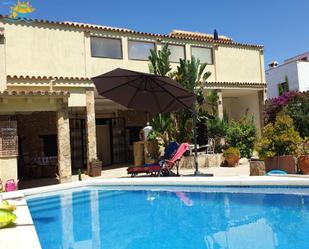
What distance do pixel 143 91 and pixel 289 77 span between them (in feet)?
94.3

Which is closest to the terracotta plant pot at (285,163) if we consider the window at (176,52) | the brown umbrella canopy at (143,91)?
the brown umbrella canopy at (143,91)

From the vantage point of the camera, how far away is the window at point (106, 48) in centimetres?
1794

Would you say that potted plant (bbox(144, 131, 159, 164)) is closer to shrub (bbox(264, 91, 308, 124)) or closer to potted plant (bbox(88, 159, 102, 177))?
potted plant (bbox(88, 159, 102, 177))

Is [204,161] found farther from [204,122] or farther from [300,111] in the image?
[300,111]

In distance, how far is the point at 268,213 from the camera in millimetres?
8164

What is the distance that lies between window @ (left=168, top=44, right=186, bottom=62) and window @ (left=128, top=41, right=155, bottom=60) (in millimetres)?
1363

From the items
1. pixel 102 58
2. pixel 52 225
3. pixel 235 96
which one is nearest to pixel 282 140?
pixel 52 225

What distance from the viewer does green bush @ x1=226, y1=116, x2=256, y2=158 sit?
18703mm

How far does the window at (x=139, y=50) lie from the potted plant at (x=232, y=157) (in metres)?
6.68

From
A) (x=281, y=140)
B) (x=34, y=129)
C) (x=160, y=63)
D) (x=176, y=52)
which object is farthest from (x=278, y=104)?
(x=34, y=129)

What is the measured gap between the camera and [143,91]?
14.0 meters

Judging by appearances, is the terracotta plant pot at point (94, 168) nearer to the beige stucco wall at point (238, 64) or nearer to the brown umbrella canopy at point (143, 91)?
the brown umbrella canopy at point (143, 91)

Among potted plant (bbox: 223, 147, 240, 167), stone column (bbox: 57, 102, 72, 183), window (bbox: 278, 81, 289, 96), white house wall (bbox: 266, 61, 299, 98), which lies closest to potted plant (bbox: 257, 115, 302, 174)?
potted plant (bbox: 223, 147, 240, 167)

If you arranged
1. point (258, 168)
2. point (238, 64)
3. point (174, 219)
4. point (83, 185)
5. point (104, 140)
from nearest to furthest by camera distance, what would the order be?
point (174, 219) → point (258, 168) → point (83, 185) → point (104, 140) → point (238, 64)
